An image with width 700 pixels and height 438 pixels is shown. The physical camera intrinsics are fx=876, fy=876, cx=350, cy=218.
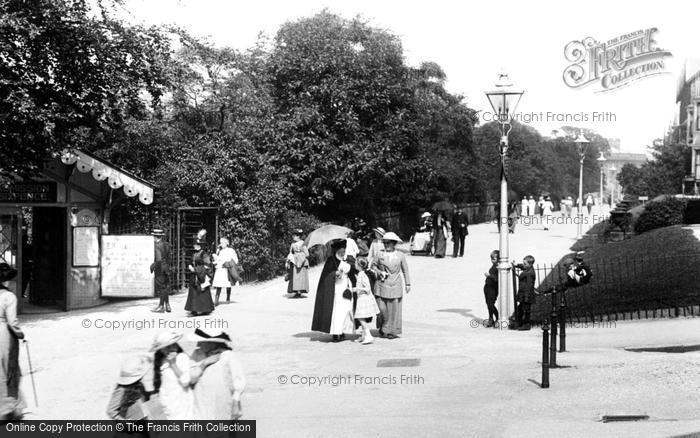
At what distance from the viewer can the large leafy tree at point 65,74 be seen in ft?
53.5

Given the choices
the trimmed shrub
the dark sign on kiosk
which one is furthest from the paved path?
the trimmed shrub

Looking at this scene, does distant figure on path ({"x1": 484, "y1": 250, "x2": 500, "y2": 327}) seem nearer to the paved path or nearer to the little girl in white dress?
the paved path

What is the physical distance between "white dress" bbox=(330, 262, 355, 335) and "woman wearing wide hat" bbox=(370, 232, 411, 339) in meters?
0.65

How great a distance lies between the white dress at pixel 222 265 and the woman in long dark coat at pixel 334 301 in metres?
4.97

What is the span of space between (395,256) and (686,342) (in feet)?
15.6

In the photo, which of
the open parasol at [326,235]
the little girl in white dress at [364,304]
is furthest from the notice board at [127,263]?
the little girl in white dress at [364,304]

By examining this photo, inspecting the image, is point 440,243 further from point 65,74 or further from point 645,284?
point 65,74

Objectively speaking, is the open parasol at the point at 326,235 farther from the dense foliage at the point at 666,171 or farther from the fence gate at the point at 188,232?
the dense foliage at the point at 666,171

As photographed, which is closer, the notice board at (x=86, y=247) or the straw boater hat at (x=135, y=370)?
the straw boater hat at (x=135, y=370)

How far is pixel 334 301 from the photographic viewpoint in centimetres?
1441

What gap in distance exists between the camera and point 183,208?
2178 centimetres

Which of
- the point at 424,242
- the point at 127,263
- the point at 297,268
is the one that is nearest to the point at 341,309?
the point at 297,268

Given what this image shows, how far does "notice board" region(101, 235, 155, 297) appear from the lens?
1961cm

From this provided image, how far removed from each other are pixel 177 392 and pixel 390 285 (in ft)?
28.0
